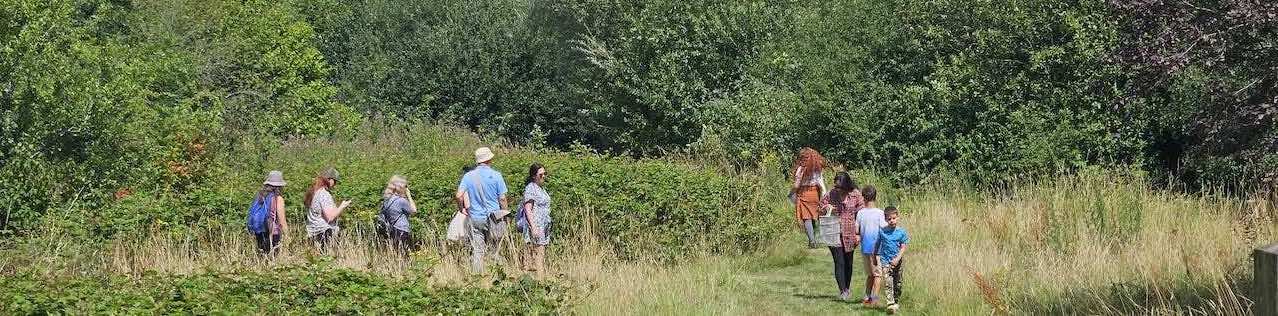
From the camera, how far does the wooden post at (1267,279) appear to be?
15.6 ft

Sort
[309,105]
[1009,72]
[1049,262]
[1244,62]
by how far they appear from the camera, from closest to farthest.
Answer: [1244,62] < [1049,262] < [1009,72] < [309,105]

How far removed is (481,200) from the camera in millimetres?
12305

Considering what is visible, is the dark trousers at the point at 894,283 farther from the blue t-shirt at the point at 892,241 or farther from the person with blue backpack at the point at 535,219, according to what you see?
the person with blue backpack at the point at 535,219

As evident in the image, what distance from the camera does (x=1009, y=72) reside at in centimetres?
2167

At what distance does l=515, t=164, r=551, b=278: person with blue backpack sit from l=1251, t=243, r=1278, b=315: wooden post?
306 inches

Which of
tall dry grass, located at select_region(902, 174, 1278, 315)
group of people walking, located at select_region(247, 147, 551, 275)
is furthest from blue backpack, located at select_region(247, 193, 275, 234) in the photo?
tall dry grass, located at select_region(902, 174, 1278, 315)

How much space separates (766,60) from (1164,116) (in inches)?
435

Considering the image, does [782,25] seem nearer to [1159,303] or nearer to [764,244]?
[764,244]

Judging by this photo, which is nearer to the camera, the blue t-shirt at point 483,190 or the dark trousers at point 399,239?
the blue t-shirt at point 483,190

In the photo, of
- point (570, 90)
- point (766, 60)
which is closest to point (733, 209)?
point (766, 60)

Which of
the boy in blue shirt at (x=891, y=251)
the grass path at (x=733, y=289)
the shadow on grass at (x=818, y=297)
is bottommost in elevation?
the shadow on grass at (x=818, y=297)

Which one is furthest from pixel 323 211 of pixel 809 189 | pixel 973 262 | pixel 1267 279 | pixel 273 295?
pixel 1267 279

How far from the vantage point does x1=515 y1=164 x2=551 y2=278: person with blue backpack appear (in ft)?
40.5

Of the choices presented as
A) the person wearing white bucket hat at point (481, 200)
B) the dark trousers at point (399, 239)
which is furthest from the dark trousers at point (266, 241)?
the person wearing white bucket hat at point (481, 200)
